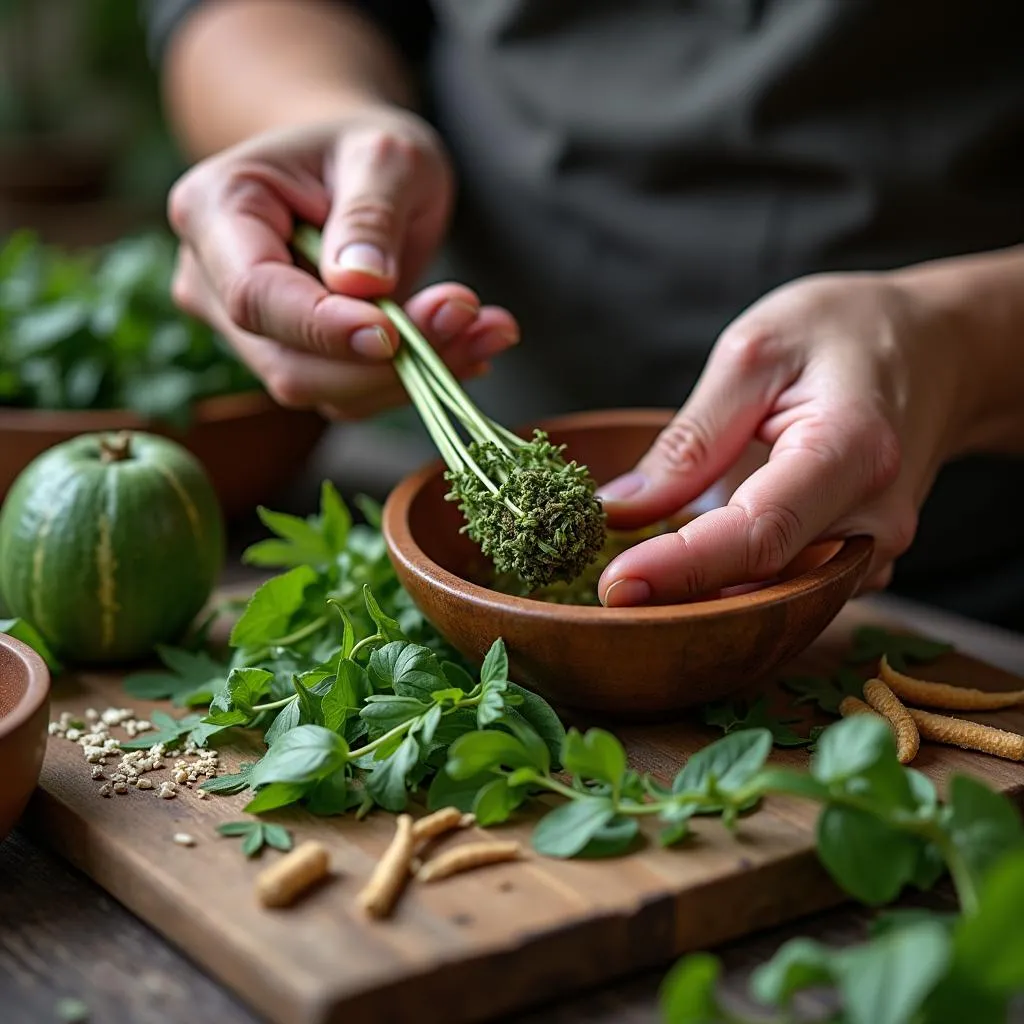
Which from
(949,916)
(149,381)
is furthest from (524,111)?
(949,916)

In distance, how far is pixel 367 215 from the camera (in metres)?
1.51

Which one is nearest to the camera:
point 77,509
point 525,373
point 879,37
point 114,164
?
point 77,509

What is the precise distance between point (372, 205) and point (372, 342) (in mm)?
213

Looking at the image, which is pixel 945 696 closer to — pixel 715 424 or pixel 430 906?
pixel 715 424

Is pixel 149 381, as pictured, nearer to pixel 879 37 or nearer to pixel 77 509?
pixel 77 509

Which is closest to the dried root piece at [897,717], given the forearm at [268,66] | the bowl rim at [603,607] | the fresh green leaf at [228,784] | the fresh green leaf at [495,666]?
the bowl rim at [603,607]

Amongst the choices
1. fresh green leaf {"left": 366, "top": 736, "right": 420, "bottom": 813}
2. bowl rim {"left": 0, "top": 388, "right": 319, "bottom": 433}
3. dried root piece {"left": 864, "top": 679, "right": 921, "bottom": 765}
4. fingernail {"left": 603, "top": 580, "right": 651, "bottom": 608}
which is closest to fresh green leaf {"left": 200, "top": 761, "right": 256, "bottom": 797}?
fresh green leaf {"left": 366, "top": 736, "right": 420, "bottom": 813}

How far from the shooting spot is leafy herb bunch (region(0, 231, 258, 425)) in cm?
189

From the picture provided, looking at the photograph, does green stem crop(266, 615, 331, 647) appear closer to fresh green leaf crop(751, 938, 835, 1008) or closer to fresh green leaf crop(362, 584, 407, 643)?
Result: fresh green leaf crop(362, 584, 407, 643)

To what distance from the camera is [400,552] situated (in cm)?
123

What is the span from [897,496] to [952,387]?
8.8 inches

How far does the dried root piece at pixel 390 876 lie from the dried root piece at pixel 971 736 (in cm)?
48

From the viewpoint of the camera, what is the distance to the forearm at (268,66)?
197 cm

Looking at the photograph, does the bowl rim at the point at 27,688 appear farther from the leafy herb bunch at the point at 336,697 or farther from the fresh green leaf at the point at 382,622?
the fresh green leaf at the point at 382,622
